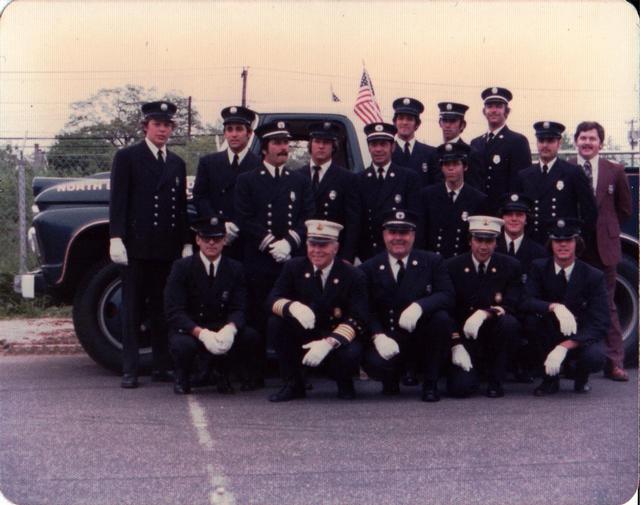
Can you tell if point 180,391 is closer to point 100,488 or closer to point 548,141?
point 100,488

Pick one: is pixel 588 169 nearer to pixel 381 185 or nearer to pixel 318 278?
pixel 381 185

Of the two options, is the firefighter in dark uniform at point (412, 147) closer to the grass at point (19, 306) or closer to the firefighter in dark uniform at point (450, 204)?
the firefighter in dark uniform at point (450, 204)

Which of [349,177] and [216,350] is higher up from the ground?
[349,177]

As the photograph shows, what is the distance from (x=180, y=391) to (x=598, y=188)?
329 centimetres

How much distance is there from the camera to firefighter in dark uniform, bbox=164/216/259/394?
6.24m

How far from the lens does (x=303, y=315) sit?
19.6ft

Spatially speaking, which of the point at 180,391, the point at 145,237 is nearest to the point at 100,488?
the point at 180,391

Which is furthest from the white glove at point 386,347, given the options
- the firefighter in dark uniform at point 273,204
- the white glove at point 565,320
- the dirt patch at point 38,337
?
the dirt patch at point 38,337

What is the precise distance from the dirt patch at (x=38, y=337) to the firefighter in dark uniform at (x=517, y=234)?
12.5ft

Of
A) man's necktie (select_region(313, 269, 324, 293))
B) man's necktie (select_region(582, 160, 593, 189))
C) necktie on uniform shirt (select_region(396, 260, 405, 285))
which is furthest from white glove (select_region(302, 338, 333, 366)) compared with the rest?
man's necktie (select_region(582, 160, 593, 189))

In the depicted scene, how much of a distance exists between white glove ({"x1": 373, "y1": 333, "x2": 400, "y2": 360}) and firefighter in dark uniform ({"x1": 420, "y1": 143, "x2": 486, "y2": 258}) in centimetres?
102

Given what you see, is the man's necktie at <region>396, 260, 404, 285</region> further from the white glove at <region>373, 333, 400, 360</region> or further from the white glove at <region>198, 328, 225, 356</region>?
the white glove at <region>198, 328, 225, 356</region>

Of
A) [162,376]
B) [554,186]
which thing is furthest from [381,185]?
[162,376]

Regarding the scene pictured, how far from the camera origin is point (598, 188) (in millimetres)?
7020
